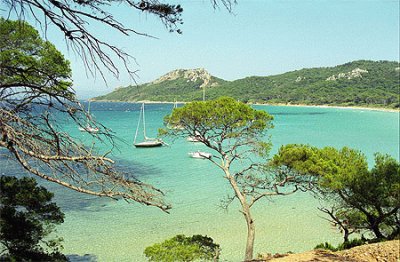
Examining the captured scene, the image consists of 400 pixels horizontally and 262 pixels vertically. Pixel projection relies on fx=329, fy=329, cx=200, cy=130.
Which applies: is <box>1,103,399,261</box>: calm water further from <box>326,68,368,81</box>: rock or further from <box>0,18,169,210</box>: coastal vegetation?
<box>326,68,368,81</box>: rock

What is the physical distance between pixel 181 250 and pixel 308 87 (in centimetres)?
12470

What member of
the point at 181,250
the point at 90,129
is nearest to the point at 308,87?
the point at 181,250

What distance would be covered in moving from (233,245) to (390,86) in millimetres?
111194

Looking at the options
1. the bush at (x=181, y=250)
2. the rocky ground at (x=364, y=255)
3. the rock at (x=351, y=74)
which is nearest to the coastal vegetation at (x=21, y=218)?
the bush at (x=181, y=250)

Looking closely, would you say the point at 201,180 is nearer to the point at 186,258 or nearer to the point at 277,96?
the point at 186,258

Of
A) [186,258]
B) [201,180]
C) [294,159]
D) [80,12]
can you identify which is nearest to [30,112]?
[80,12]

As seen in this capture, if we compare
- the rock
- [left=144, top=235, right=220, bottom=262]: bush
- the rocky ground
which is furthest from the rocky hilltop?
the rocky ground

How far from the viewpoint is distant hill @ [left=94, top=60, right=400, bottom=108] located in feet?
335

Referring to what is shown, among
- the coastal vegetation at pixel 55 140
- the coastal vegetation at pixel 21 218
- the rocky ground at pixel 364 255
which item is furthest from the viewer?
the rocky ground at pixel 364 255

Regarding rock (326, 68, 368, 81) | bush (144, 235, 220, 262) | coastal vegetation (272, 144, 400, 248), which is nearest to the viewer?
bush (144, 235, 220, 262)

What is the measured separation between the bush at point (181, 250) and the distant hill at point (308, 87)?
258 ft

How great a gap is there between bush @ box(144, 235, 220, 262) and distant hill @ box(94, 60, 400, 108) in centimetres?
7878

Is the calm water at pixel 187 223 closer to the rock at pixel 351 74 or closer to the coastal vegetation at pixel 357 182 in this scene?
the coastal vegetation at pixel 357 182

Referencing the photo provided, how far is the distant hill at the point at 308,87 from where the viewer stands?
10198cm
